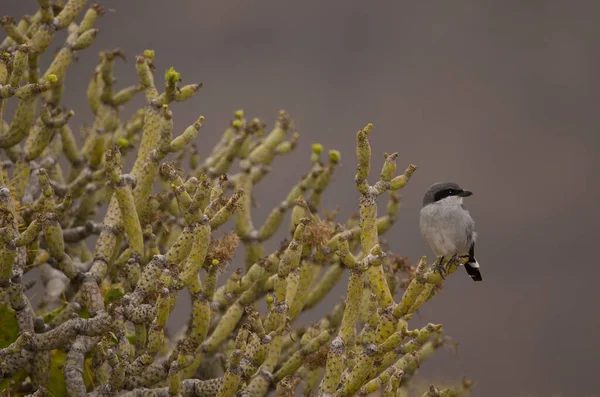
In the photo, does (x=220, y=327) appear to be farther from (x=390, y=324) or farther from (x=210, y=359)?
(x=390, y=324)

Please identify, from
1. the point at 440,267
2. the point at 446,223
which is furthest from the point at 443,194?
the point at 440,267

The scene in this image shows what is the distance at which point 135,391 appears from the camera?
10.4ft

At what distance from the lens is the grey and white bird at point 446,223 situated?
3.06 m

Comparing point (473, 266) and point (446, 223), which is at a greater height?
point (446, 223)

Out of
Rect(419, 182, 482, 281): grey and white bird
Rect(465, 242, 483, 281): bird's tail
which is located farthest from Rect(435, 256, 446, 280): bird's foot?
Rect(465, 242, 483, 281): bird's tail

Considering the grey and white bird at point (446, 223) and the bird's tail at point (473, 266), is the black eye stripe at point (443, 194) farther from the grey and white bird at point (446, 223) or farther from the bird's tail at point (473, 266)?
the bird's tail at point (473, 266)

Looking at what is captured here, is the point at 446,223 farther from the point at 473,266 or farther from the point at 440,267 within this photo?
the point at 473,266

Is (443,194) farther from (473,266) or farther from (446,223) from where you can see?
(473,266)

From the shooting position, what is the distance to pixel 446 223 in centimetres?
306

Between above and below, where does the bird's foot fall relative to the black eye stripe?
below

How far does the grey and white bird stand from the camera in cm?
306

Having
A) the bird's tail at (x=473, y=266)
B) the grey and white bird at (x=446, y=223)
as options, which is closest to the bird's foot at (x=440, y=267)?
the grey and white bird at (x=446, y=223)

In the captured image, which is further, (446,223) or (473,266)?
(473,266)

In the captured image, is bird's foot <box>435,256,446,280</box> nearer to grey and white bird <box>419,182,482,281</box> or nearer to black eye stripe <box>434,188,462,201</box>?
grey and white bird <box>419,182,482,281</box>
